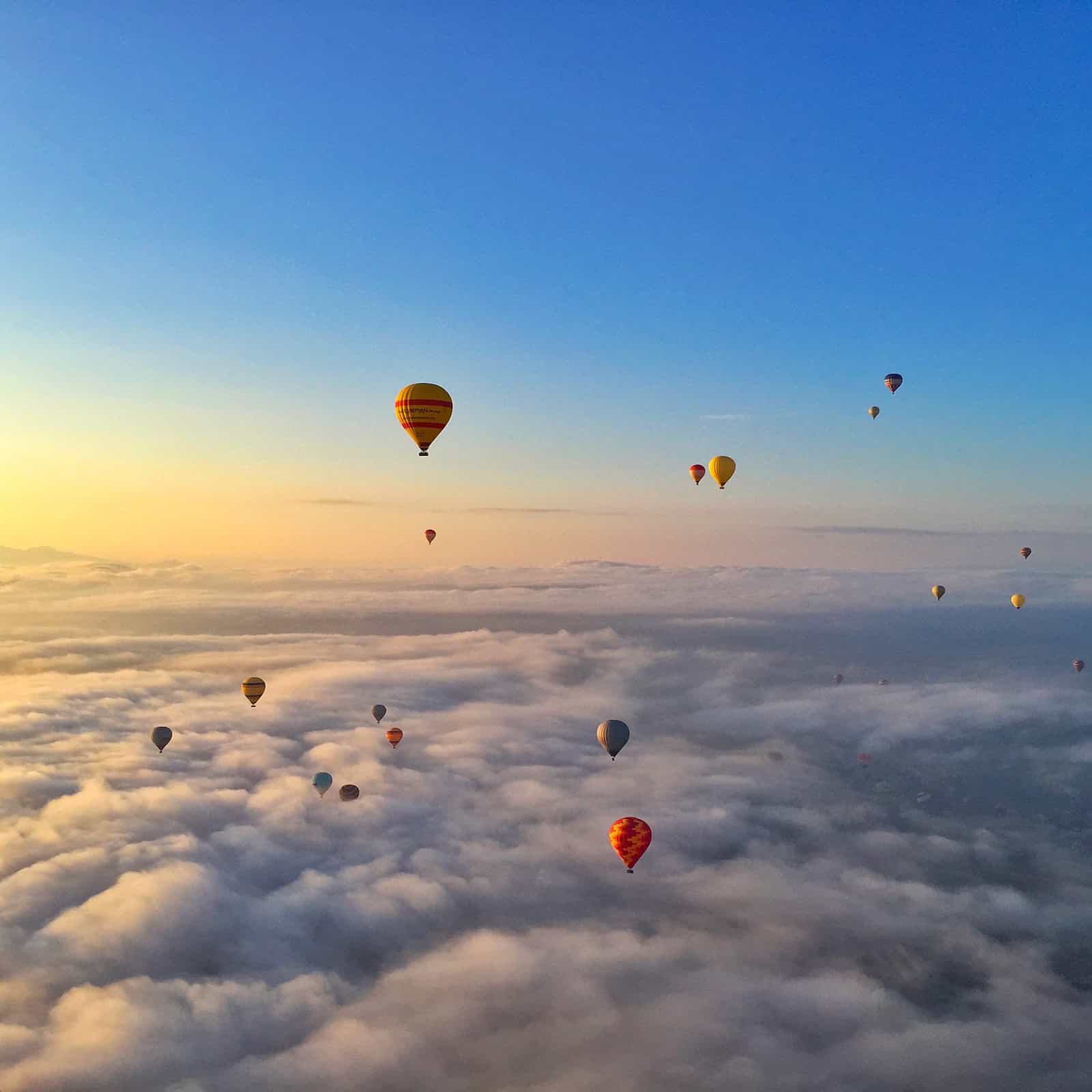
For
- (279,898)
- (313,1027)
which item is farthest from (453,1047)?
(279,898)

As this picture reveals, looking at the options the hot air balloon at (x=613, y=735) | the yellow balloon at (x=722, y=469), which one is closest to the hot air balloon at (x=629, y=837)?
the hot air balloon at (x=613, y=735)

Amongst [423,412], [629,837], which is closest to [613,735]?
[629,837]

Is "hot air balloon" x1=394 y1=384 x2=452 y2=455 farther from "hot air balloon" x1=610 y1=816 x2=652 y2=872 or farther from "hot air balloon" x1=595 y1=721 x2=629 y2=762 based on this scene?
"hot air balloon" x1=610 y1=816 x2=652 y2=872

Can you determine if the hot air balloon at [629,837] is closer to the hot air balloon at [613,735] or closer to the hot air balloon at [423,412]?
the hot air balloon at [613,735]

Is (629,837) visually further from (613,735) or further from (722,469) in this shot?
(722,469)

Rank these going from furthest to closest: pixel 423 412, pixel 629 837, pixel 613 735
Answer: pixel 629 837, pixel 613 735, pixel 423 412
